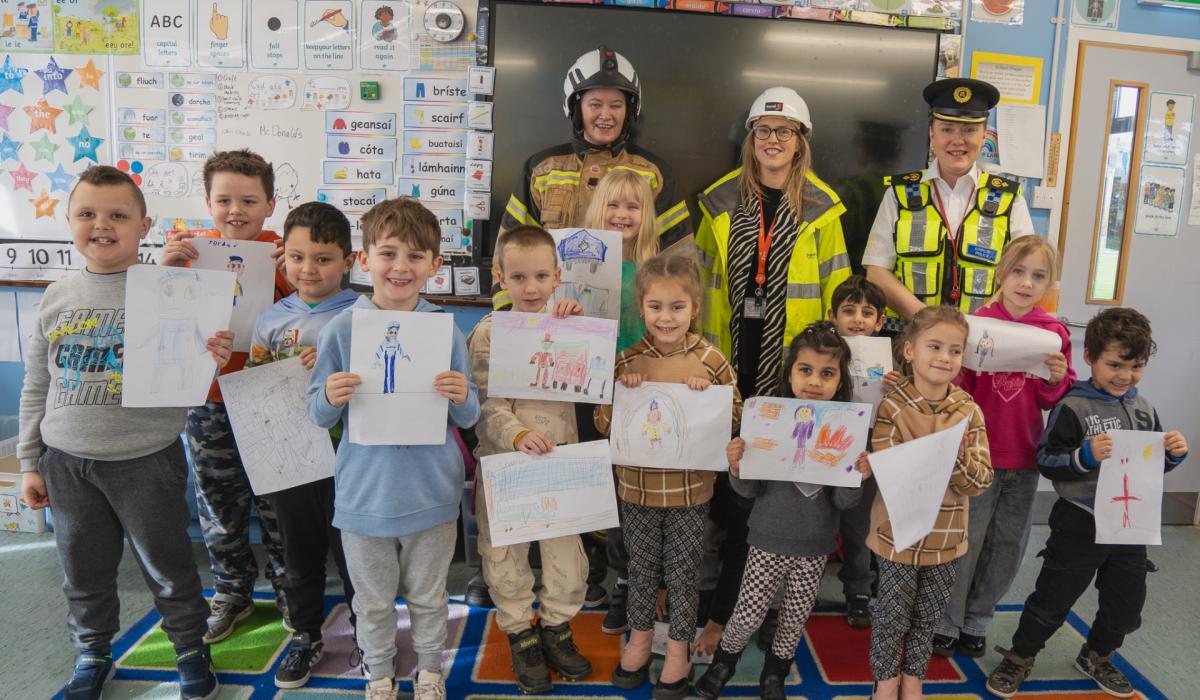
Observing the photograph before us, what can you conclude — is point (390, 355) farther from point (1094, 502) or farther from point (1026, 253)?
point (1094, 502)

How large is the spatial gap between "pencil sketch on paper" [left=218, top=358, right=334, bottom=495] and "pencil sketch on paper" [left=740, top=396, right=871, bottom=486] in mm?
1205

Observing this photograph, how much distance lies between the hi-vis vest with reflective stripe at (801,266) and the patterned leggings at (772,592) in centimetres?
86

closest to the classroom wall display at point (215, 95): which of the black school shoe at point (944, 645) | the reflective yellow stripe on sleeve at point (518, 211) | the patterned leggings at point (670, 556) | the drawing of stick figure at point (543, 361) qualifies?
the reflective yellow stripe on sleeve at point (518, 211)

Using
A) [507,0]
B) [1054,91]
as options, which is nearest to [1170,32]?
[1054,91]

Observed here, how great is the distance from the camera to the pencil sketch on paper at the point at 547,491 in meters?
1.91

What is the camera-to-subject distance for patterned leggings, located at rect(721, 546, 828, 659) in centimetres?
194

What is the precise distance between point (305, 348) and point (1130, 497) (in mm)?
2404

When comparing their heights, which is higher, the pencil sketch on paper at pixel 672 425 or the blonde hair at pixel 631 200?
the blonde hair at pixel 631 200

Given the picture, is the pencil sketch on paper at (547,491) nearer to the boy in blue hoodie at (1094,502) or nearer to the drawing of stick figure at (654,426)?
the drawing of stick figure at (654,426)

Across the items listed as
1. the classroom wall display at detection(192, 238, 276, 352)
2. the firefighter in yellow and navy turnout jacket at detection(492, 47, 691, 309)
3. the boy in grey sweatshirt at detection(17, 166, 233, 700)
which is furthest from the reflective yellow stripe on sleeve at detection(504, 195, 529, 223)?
the boy in grey sweatshirt at detection(17, 166, 233, 700)

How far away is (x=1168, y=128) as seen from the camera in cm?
335

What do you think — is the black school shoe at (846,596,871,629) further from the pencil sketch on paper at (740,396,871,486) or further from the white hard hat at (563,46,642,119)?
the white hard hat at (563,46,642,119)

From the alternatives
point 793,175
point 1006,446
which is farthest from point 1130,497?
point 793,175

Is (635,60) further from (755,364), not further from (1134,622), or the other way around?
(1134,622)
